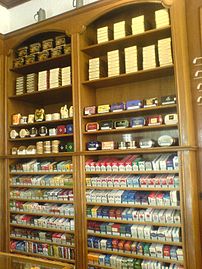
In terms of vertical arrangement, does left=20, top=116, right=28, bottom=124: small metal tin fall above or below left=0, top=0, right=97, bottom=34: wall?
below

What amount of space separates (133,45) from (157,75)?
39cm

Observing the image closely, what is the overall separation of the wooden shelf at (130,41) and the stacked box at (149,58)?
0.13 m

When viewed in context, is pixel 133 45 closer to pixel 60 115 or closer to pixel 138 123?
pixel 138 123

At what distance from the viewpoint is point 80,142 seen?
254cm

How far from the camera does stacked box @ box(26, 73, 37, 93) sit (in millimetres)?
2988

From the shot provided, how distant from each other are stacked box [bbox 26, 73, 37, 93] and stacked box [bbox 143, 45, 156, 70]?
4.18 ft

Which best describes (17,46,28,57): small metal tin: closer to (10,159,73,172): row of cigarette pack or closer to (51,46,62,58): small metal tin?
(51,46,62,58): small metal tin

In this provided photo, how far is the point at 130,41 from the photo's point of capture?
252 centimetres

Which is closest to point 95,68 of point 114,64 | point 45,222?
point 114,64

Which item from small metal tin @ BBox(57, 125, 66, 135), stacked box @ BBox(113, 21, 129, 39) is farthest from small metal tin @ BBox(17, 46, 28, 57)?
stacked box @ BBox(113, 21, 129, 39)

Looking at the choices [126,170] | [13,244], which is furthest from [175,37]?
[13,244]

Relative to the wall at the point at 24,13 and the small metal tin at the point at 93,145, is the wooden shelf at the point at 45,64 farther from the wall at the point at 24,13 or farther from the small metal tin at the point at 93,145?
the small metal tin at the point at 93,145

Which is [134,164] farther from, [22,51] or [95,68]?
[22,51]

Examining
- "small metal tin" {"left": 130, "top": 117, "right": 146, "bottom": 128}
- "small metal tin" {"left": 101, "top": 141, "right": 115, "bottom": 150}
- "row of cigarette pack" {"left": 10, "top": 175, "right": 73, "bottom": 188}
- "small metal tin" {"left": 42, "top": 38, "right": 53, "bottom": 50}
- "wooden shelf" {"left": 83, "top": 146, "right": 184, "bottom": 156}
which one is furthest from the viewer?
"small metal tin" {"left": 42, "top": 38, "right": 53, "bottom": 50}
